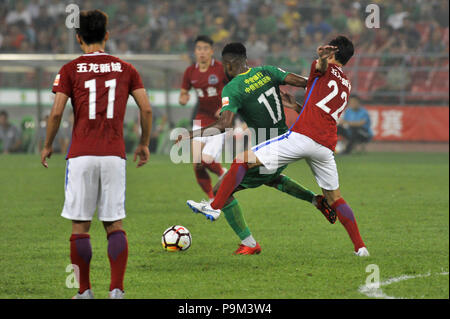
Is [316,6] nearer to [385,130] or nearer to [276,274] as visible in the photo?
[385,130]

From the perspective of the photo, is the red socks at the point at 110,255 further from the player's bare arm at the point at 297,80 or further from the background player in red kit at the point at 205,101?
the background player in red kit at the point at 205,101

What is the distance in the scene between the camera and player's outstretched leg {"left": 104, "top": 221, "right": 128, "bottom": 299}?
16.1ft

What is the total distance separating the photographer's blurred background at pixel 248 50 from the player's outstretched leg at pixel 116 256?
1566 cm

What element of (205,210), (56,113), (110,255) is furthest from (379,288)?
(56,113)

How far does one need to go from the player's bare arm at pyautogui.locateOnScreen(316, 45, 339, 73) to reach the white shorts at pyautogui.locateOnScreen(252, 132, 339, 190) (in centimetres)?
65

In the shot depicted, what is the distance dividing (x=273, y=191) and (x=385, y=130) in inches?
414

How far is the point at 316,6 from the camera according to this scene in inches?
1039

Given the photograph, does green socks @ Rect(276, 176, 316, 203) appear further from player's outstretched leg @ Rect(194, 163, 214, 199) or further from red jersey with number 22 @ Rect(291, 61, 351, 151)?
player's outstretched leg @ Rect(194, 163, 214, 199)

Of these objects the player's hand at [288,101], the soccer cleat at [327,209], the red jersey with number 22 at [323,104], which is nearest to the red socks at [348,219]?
the soccer cleat at [327,209]

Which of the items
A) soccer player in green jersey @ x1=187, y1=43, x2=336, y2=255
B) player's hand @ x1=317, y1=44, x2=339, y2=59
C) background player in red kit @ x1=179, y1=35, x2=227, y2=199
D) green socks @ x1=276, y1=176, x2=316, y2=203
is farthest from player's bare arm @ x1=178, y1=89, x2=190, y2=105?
player's hand @ x1=317, y1=44, x2=339, y2=59

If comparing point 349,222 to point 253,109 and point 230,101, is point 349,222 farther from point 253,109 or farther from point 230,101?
point 230,101

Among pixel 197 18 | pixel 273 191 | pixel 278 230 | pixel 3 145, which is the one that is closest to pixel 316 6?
pixel 197 18
